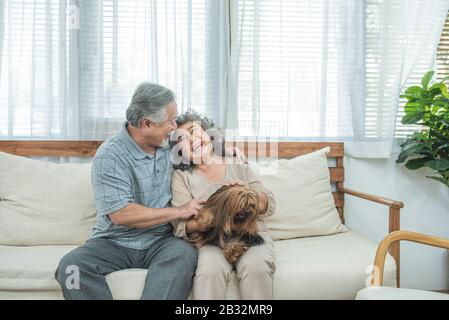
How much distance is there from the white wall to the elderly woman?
90 cm

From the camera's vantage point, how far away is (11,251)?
1945 mm

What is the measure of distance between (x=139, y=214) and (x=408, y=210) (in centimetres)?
164

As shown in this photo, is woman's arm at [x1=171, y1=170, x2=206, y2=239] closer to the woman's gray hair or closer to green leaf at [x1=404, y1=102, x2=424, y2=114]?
the woman's gray hair

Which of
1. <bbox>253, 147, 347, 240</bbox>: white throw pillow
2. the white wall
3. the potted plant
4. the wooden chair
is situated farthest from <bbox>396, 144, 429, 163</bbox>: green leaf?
the wooden chair

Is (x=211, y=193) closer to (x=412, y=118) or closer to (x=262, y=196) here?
(x=262, y=196)

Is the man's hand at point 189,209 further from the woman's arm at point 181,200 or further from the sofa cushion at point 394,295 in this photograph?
the sofa cushion at point 394,295

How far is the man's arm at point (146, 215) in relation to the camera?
65.9 inches

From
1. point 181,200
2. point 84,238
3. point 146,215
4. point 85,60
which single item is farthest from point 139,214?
point 85,60

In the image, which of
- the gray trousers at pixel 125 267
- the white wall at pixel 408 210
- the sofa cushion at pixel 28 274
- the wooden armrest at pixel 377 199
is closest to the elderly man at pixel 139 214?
the gray trousers at pixel 125 267

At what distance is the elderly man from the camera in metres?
1.58

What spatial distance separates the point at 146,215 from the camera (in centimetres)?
167

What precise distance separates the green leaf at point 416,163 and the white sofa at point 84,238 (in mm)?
485
